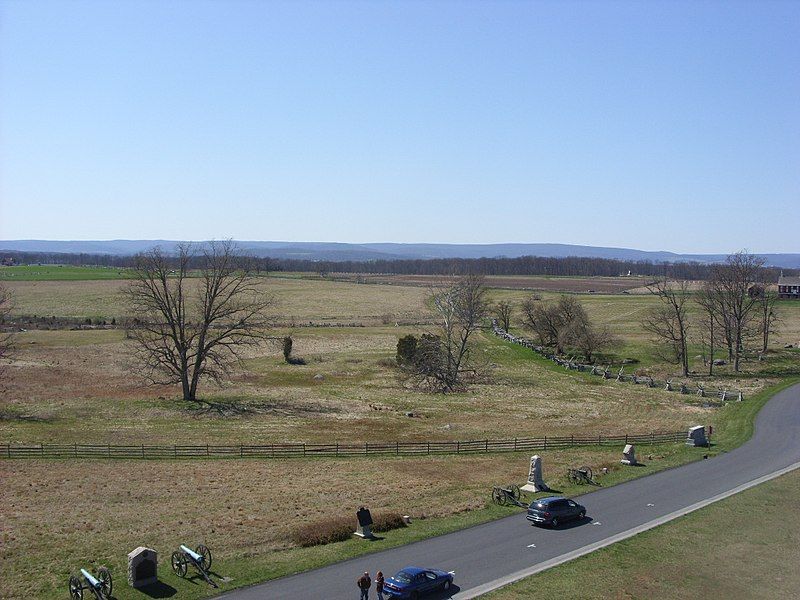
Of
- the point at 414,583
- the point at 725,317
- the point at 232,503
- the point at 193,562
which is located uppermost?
the point at 725,317

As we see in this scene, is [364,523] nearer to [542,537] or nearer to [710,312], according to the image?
[542,537]

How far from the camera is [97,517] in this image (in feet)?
95.2

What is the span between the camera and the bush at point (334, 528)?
85.7 feet

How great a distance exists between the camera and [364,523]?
2667 centimetres

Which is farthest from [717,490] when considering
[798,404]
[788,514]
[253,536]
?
[798,404]

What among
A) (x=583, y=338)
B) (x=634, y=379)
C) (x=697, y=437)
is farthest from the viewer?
(x=583, y=338)

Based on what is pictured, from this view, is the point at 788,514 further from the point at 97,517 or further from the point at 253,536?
the point at 97,517

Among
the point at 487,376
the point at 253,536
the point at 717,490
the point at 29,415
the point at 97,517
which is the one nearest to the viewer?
the point at 253,536

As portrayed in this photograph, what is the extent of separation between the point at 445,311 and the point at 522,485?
133ft

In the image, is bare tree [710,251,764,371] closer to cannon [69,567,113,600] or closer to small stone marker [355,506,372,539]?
small stone marker [355,506,372,539]

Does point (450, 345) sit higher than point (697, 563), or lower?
higher

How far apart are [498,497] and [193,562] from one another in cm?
1386

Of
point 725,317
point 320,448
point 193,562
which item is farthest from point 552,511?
point 725,317

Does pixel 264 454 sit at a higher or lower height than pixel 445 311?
lower
